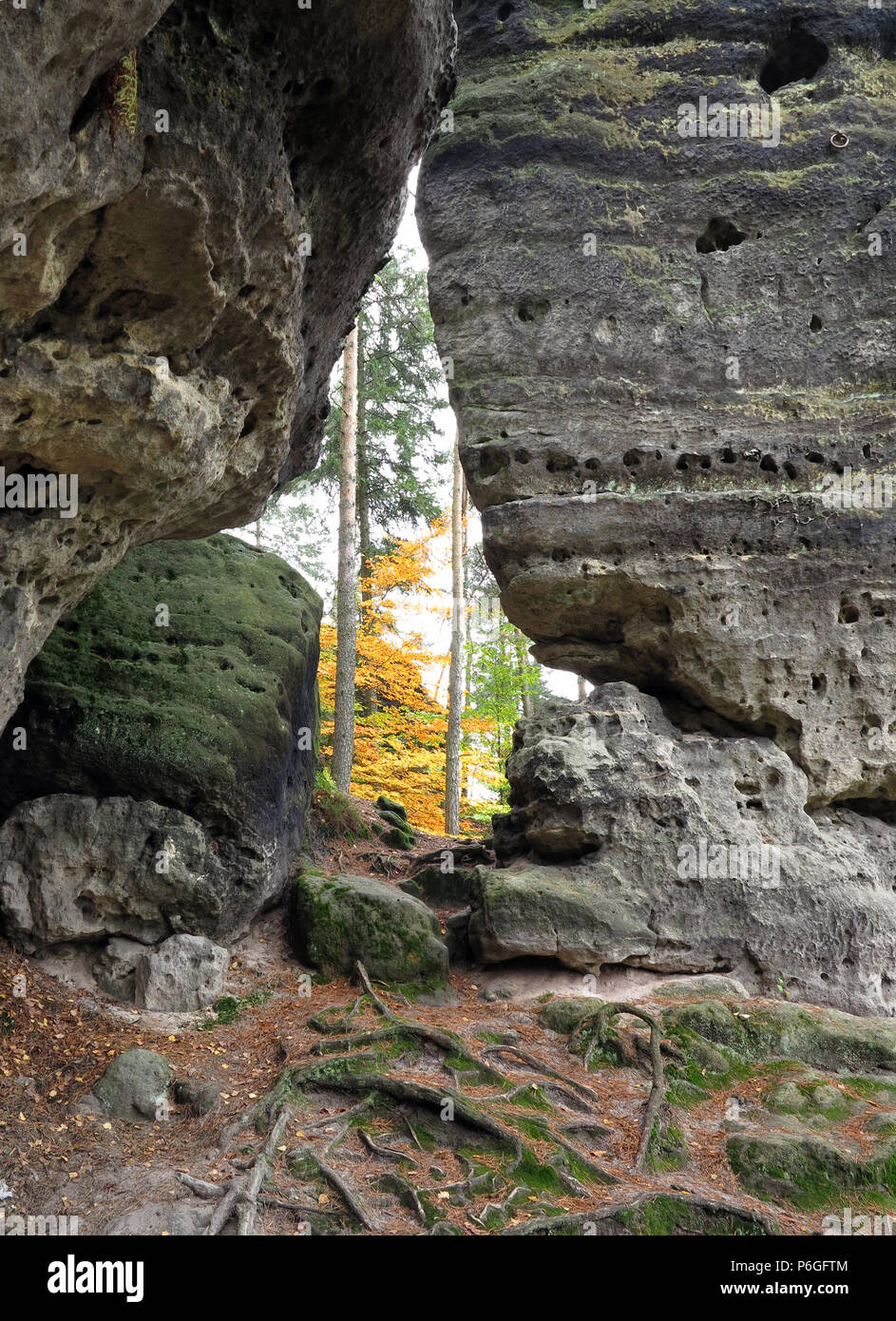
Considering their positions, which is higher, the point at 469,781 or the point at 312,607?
the point at 312,607

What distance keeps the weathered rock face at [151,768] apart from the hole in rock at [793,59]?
10233 millimetres

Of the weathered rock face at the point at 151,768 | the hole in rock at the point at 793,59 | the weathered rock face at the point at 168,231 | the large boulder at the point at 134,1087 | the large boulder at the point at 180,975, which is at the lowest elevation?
the large boulder at the point at 134,1087

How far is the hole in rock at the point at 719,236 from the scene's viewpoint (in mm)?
11562

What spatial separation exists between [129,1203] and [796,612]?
848 cm

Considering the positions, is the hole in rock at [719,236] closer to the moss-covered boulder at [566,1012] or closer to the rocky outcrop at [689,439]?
the rocky outcrop at [689,439]

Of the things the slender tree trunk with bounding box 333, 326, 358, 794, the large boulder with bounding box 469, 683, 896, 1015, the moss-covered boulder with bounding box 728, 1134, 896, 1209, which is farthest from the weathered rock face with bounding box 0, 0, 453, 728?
the slender tree trunk with bounding box 333, 326, 358, 794

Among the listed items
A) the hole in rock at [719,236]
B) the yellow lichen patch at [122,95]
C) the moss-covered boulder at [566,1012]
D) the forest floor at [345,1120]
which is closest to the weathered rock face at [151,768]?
the forest floor at [345,1120]

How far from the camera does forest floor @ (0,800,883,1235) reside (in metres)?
5.02

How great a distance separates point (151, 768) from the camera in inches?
308

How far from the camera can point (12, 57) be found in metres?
3.37

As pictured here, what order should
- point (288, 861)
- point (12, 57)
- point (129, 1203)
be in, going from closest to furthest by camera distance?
point (12, 57)
point (129, 1203)
point (288, 861)

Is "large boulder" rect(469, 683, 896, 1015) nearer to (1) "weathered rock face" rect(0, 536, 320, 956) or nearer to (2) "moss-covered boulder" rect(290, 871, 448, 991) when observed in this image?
(2) "moss-covered boulder" rect(290, 871, 448, 991)
